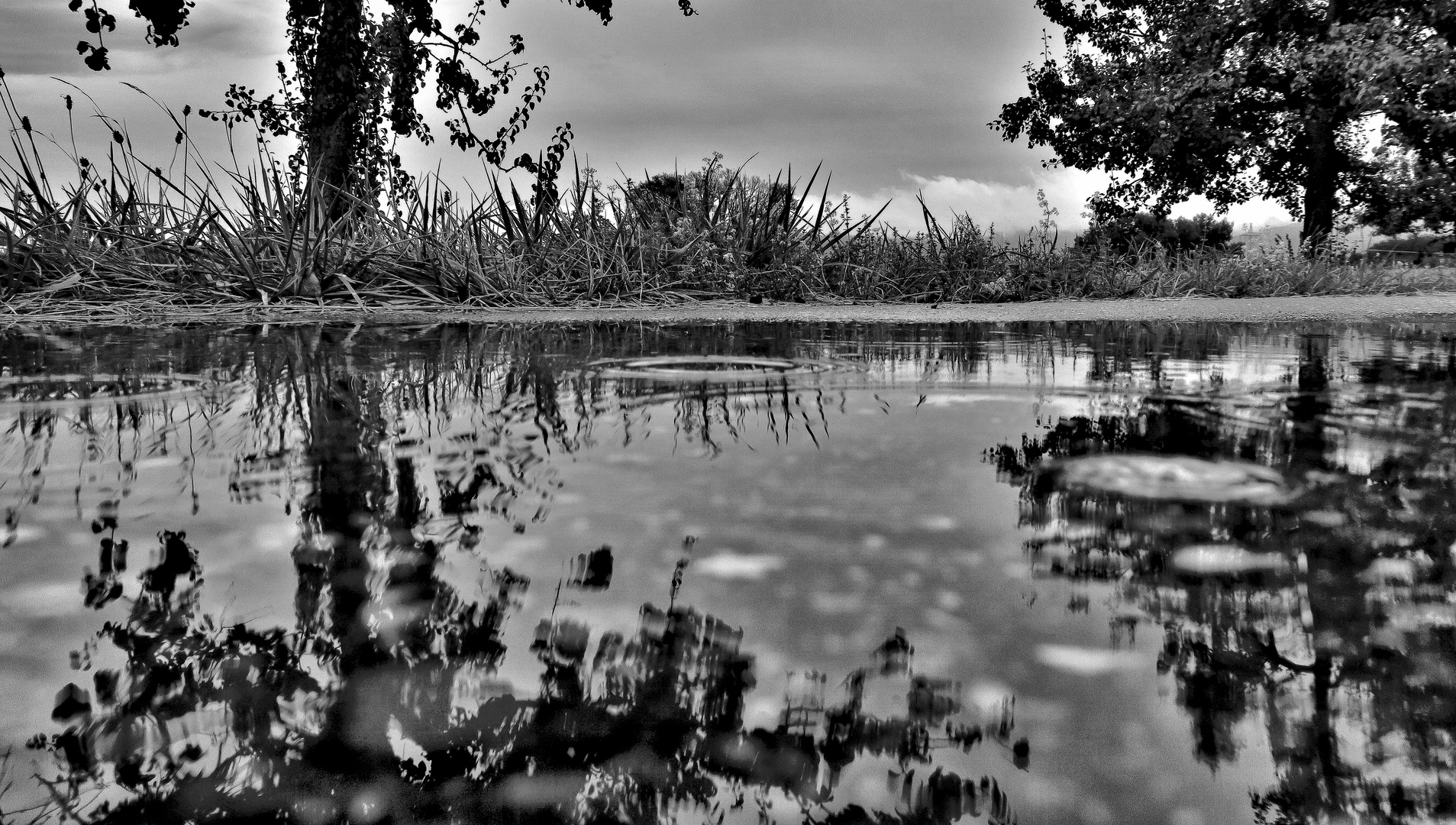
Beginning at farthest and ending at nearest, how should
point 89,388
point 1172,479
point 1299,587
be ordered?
Result: point 89,388 → point 1172,479 → point 1299,587

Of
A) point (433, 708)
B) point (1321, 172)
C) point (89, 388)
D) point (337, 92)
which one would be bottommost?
point (433, 708)

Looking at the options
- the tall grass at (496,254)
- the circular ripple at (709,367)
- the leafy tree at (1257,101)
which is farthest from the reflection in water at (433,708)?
the leafy tree at (1257,101)

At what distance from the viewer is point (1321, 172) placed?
14.6 metres

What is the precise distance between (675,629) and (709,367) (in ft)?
5.48

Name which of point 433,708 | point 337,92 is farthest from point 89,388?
point 337,92

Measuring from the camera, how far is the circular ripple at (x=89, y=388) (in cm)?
198

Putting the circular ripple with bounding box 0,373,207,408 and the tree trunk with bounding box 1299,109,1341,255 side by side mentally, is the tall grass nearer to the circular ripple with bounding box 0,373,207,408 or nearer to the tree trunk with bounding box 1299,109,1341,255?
the circular ripple with bounding box 0,373,207,408

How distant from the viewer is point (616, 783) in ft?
2.20

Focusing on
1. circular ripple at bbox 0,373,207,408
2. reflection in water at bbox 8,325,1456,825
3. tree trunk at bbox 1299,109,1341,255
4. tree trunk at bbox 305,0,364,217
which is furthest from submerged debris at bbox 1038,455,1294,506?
tree trunk at bbox 1299,109,1341,255

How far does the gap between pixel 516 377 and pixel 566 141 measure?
6.64 meters

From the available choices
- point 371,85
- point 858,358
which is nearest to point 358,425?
point 858,358

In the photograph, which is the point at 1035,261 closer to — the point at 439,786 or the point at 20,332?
the point at 20,332

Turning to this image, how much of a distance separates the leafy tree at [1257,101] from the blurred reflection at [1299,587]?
39.6 feet

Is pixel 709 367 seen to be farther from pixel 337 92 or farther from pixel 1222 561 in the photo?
pixel 337 92
